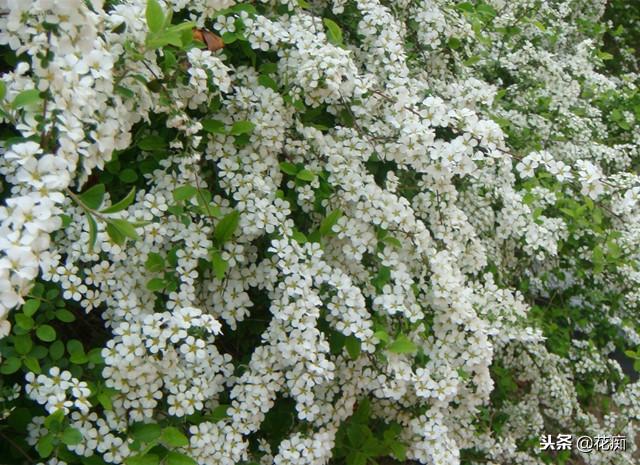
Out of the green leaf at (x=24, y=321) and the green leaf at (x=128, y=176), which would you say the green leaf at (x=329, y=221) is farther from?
the green leaf at (x=24, y=321)

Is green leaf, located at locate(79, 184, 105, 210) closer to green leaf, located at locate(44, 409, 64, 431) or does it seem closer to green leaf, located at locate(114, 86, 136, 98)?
green leaf, located at locate(114, 86, 136, 98)

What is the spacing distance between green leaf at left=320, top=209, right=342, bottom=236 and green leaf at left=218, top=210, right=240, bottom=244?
10.6 inches

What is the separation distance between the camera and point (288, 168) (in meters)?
2.12

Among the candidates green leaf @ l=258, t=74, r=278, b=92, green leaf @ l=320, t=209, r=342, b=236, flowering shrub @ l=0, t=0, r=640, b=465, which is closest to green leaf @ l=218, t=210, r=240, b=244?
flowering shrub @ l=0, t=0, r=640, b=465

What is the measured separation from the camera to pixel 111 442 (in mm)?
1787

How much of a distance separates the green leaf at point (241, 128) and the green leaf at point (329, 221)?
0.32 metres

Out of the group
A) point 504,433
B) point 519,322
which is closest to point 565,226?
point 519,322

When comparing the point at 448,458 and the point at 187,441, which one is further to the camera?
the point at 448,458

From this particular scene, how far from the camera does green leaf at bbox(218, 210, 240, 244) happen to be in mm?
1938

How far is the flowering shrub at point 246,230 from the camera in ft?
4.83

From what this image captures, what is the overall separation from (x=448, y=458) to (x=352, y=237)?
0.72 meters

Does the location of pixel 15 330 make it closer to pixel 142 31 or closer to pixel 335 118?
pixel 142 31

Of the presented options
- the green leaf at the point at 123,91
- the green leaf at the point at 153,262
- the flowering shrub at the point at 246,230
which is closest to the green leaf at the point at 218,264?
the flowering shrub at the point at 246,230

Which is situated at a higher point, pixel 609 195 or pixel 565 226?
pixel 609 195
